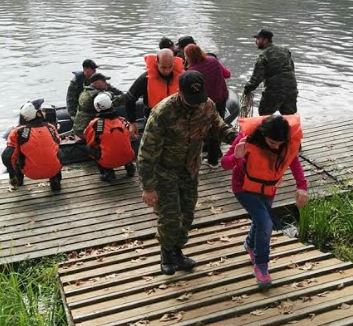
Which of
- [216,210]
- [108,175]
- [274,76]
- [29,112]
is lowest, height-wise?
[108,175]

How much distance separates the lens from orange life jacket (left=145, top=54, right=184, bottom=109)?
5.59m

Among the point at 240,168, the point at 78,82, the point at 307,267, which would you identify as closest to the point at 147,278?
the point at 240,168

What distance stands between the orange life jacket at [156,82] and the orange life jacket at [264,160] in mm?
2070

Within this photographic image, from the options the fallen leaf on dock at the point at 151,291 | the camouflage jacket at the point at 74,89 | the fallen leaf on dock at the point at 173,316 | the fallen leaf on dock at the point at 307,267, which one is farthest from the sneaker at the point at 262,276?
the camouflage jacket at the point at 74,89

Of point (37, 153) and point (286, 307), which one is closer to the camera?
point (286, 307)

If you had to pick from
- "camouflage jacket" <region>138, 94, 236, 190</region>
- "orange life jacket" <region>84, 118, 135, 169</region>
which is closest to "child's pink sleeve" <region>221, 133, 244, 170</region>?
"camouflage jacket" <region>138, 94, 236, 190</region>

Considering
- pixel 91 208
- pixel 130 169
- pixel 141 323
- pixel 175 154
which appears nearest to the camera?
pixel 141 323

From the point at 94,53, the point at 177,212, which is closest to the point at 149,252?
the point at 177,212

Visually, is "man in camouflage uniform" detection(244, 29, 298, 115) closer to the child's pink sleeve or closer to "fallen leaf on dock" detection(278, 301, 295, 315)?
the child's pink sleeve

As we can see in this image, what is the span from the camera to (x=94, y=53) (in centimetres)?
1662

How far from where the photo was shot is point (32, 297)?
152 inches

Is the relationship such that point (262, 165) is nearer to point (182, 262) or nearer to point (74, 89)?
point (182, 262)

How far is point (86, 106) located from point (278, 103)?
2.39 metres

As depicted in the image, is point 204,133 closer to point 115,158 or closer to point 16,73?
point 115,158
